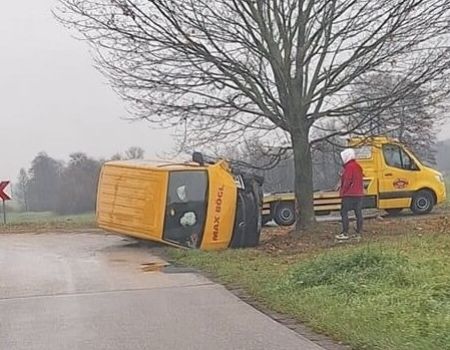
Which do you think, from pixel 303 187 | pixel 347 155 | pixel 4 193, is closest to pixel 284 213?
pixel 303 187

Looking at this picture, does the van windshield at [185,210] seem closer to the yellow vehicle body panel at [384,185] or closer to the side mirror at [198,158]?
the side mirror at [198,158]

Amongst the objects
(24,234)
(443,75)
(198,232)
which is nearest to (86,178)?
(24,234)

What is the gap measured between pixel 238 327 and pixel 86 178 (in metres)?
30.4

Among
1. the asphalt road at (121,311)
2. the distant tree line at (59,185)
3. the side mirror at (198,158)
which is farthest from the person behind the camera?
the distant tree line at (59,185)

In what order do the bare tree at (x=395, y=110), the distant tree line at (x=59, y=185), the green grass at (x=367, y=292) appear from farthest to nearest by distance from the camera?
the distant tree line at (x=59, y=185) < the bare tree at (x=395, y=110) < the green grass at (x=367, y=292)

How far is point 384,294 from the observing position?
1035 centimetres

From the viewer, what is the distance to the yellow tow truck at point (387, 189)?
87.4 feet

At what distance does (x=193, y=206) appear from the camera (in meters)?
19.5

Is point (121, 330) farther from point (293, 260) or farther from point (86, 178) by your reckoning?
point (86, 178)

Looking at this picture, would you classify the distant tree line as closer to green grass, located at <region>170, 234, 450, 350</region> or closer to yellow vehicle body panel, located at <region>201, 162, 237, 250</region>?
yellow vehicle body panel, located at <region>201, 162, 237, 250</region>

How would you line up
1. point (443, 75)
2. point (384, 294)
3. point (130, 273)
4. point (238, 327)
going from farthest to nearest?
1. point (443, 75)
2. point (130, 273)
3. point (384, 294)
4. point (238, 327)

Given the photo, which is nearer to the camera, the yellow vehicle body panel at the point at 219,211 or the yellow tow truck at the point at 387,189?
the yellow vehicle body panel at the point at 219,211

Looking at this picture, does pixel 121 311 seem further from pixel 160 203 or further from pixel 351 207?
pixel 351 207

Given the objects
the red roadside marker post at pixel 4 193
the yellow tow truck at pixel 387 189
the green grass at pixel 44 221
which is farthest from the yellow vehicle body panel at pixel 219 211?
the red roadside marker post at pixel 4 193
